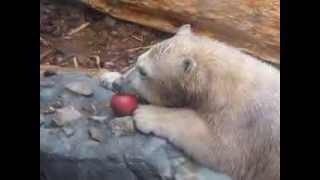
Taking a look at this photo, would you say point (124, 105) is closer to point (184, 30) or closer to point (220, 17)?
point (184, 30)

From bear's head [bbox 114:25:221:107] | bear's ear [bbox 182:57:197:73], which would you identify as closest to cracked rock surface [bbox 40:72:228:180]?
bear's head [bbox 114:25:221:107]

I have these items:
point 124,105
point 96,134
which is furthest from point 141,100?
point 96,134

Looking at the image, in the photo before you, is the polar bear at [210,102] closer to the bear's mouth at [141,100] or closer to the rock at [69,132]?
the bear's mouth at [141,100]

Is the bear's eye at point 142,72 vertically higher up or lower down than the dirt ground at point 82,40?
lower down

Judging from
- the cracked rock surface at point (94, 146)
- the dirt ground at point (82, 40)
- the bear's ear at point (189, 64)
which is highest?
the dirt ground at point (82, 40)

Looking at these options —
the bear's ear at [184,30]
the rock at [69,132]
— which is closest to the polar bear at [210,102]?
the bear's ear at [184,30]

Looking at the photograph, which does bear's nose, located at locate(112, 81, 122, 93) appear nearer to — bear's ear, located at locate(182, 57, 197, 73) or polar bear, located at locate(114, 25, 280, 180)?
polar bear, located at locate(114, 25, 280, 180)
